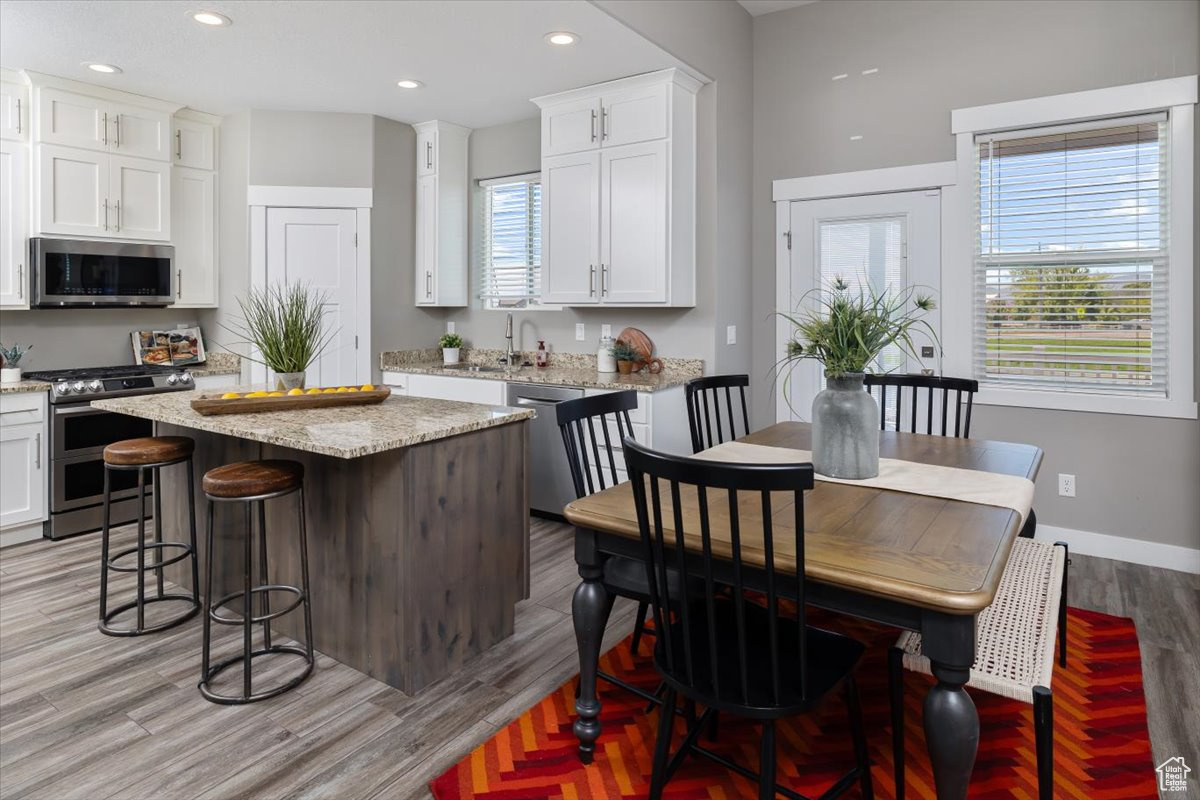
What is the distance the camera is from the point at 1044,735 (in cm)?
150

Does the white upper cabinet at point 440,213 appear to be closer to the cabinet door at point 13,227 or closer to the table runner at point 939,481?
the cabinet door at point 13,227

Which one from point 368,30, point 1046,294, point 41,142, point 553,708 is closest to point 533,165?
point 368,30

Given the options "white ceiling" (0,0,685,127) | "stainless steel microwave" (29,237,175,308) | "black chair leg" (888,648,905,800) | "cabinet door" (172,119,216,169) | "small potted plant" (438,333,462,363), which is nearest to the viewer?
"black chair leg" (888,648,905,800)

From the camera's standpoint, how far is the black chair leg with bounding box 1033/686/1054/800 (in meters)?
1.47

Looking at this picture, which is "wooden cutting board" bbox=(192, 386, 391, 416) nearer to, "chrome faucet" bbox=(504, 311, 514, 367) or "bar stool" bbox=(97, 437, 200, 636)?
"bar stool" bbox=(97, 437, 200, 636)

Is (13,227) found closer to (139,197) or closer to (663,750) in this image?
(139,197)

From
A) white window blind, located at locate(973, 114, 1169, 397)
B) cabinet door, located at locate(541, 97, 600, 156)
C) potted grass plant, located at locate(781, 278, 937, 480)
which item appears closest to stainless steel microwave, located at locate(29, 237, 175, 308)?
cabinet door, located at locate(541, 97, 600, 156)

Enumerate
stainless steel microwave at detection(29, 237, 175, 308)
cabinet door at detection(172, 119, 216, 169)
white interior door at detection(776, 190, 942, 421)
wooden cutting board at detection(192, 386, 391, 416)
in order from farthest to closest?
1. cabinet door at detection(172, 119, 216, 169)
2. stainless steel microwave at detection(29, 237, 175, 308)
3. white interior door at detection(776, 190, 942, 421)
4. wooden cutting board at detection(192, 386, 391, 416)

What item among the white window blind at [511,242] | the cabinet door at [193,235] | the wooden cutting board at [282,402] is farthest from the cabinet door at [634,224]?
the cabinet door at [193,235]

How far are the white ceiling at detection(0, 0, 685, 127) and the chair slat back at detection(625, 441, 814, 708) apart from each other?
2.51 metres

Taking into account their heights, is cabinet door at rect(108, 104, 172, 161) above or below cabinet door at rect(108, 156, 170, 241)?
above

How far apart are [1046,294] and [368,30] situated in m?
3.64

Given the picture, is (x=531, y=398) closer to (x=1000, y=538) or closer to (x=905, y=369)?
(x=905, y=369)

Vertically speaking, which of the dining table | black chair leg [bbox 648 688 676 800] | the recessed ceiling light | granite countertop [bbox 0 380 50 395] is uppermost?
the recessed ceiling light
